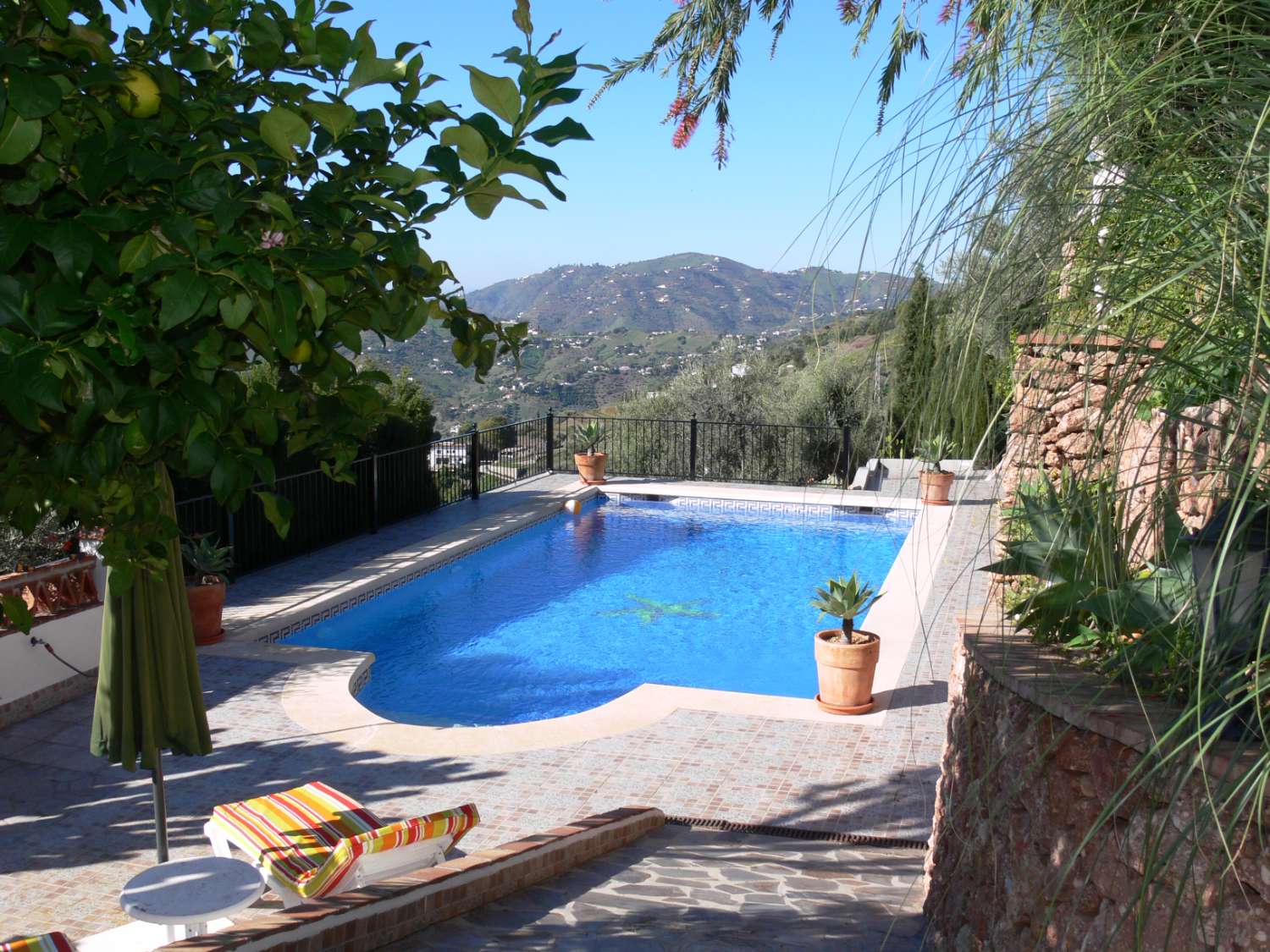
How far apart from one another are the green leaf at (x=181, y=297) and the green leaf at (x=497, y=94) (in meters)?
0.44

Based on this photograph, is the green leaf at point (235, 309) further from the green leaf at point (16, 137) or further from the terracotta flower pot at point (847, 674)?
the terracotta flower pot at point (847, 674)

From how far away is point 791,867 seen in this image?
4.66 m

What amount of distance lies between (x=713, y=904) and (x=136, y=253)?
11.1 ft

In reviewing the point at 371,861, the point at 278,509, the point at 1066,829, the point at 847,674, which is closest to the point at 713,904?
the point at 371,861

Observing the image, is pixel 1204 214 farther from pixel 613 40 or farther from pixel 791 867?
pixel 613 40

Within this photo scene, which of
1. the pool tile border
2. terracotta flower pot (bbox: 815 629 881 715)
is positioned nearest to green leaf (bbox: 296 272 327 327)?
terracotta flower pot (bbox: 815 629 881 715)

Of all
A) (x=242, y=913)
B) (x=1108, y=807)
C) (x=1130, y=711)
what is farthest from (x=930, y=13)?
(x=242, y=913)

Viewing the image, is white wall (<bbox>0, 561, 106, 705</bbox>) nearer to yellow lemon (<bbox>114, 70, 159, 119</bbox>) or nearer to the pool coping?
the pool coping

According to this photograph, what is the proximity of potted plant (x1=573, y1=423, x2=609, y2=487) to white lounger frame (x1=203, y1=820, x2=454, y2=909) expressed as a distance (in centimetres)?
1161

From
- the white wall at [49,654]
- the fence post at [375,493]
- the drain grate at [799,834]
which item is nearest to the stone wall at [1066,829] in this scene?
the drain grate at [799,834]

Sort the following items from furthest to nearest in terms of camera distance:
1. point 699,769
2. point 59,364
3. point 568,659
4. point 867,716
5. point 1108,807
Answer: point 568,659, point 867,716, point 699,769, point 1108,807, point 59,364

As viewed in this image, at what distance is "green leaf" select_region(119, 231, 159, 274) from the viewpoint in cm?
136

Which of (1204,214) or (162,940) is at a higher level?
(1204,214)

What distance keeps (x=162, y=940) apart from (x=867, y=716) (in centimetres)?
445
